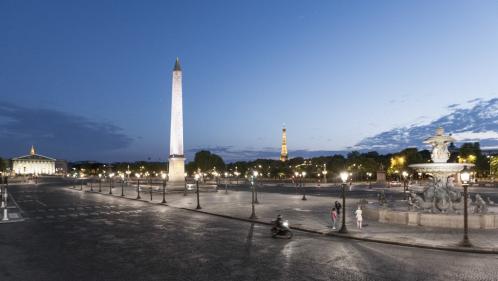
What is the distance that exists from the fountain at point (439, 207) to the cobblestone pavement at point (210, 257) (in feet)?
23.7

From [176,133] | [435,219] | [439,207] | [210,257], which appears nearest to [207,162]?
[176,133]

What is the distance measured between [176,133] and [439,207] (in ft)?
150

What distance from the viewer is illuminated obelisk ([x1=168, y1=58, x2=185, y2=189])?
66.8m

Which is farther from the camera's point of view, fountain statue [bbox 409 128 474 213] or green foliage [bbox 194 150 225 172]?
green foliage [bbox 194 150 225 172]

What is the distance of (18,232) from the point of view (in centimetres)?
2605

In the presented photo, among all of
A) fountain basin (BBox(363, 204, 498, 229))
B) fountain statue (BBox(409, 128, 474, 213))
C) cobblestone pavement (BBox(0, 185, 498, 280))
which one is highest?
fountain statue (BBox(409, 128, 474, 213))

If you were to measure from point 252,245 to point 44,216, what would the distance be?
22.3 m

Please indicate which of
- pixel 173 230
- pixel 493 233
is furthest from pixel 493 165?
pixel 173 230

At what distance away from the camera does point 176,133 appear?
67.2 m

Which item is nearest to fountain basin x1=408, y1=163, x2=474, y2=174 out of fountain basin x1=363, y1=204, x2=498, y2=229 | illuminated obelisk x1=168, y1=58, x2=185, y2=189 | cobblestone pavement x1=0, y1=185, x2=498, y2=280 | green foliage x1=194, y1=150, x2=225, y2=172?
fountain basin x1=363, y1=204, x2=498, y2=229

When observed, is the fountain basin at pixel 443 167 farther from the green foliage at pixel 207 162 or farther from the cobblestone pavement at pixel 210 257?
the green foliage at pixel 207 162

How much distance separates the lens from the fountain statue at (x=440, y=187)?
1144 inches

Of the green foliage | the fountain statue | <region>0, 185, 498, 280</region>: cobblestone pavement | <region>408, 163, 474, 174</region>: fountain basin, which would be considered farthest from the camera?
the green foliage

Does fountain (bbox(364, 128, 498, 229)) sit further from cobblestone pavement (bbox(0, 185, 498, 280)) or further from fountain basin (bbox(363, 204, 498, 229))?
cobblestone pavement (bbox(0, 185, 498, 280))
